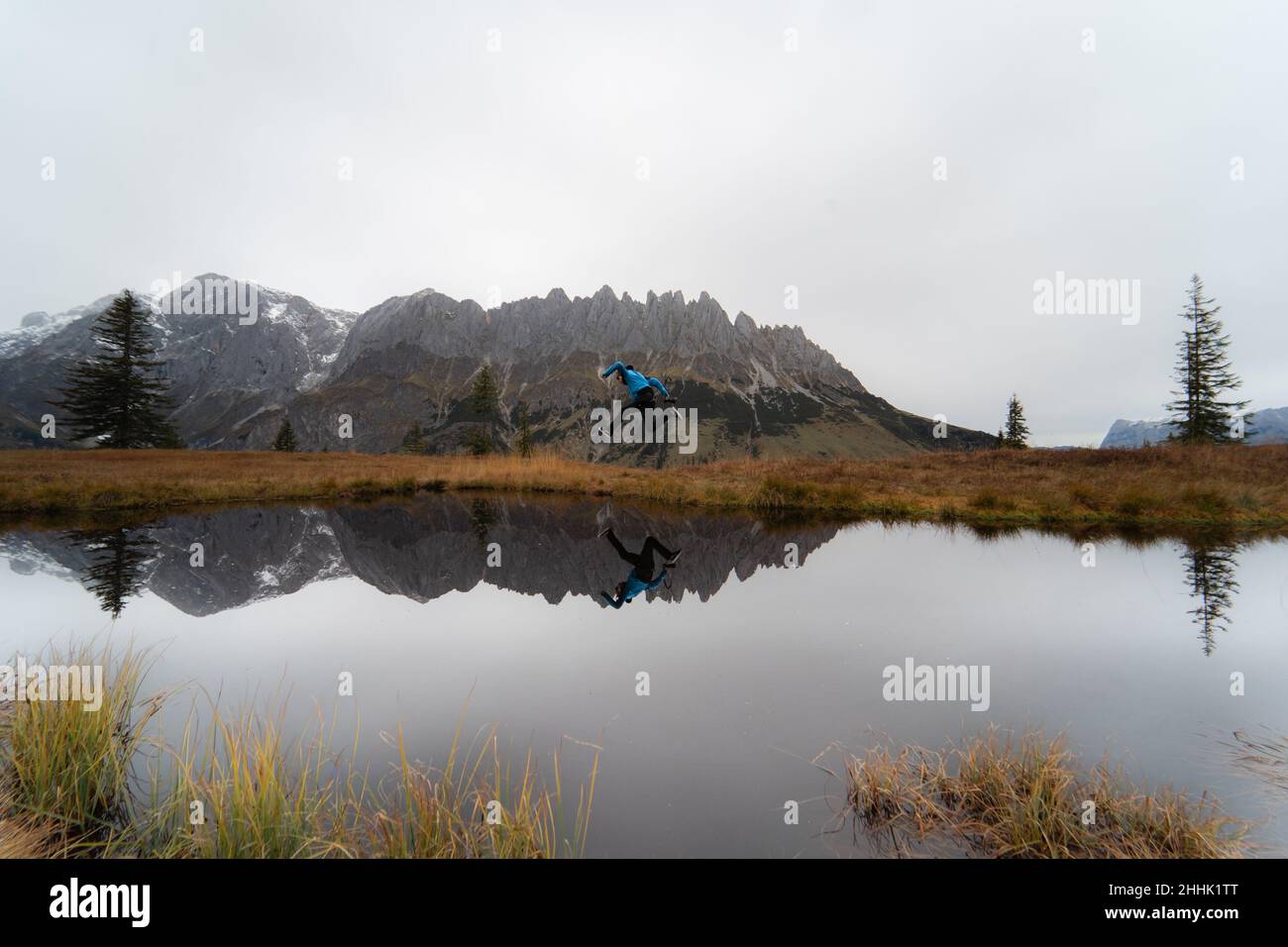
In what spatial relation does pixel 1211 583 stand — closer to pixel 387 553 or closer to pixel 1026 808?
pixel 1026 808

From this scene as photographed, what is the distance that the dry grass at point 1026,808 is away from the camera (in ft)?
8.88

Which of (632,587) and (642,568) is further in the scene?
(642,568)

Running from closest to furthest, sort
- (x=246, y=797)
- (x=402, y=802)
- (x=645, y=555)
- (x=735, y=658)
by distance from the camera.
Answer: (x=246, y=797)
(x=402, y=802)
(x=735, y=658)
(x=645, y=555)

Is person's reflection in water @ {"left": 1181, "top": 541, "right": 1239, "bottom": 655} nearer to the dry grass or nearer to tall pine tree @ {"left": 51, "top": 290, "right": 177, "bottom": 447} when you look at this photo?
the dry grass

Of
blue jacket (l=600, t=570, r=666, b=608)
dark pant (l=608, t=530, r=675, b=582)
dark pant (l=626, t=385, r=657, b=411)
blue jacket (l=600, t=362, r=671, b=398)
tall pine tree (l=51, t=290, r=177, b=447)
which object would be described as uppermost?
tall pine tree (l=51, t=290, r=177, b=447)

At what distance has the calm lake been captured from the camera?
3338mm

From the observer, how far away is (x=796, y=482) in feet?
61.1

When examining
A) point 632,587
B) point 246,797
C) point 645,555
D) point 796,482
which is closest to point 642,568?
point 645,555

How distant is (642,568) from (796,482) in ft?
38.2

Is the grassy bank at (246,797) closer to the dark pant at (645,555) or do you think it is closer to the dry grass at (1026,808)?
the dry grass at (1026,808)

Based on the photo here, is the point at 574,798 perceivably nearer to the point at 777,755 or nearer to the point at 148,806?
the point at 777,755

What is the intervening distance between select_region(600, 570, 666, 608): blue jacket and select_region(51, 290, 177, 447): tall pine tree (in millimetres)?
59526

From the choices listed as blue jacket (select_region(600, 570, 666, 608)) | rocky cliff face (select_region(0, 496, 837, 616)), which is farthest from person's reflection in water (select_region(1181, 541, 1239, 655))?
blue jacket (select_region(600, 570, 666, 608))

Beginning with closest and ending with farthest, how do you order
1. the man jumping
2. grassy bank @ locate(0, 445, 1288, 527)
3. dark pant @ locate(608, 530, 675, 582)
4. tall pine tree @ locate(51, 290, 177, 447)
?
1. dark pant @ locate(608, 530, 675, 582)
2. the man jumping
3. grassy bank @ locate(0, 445, 1288, 527)
4. tall pine tree @ locate(51, 290, 177, 447)
